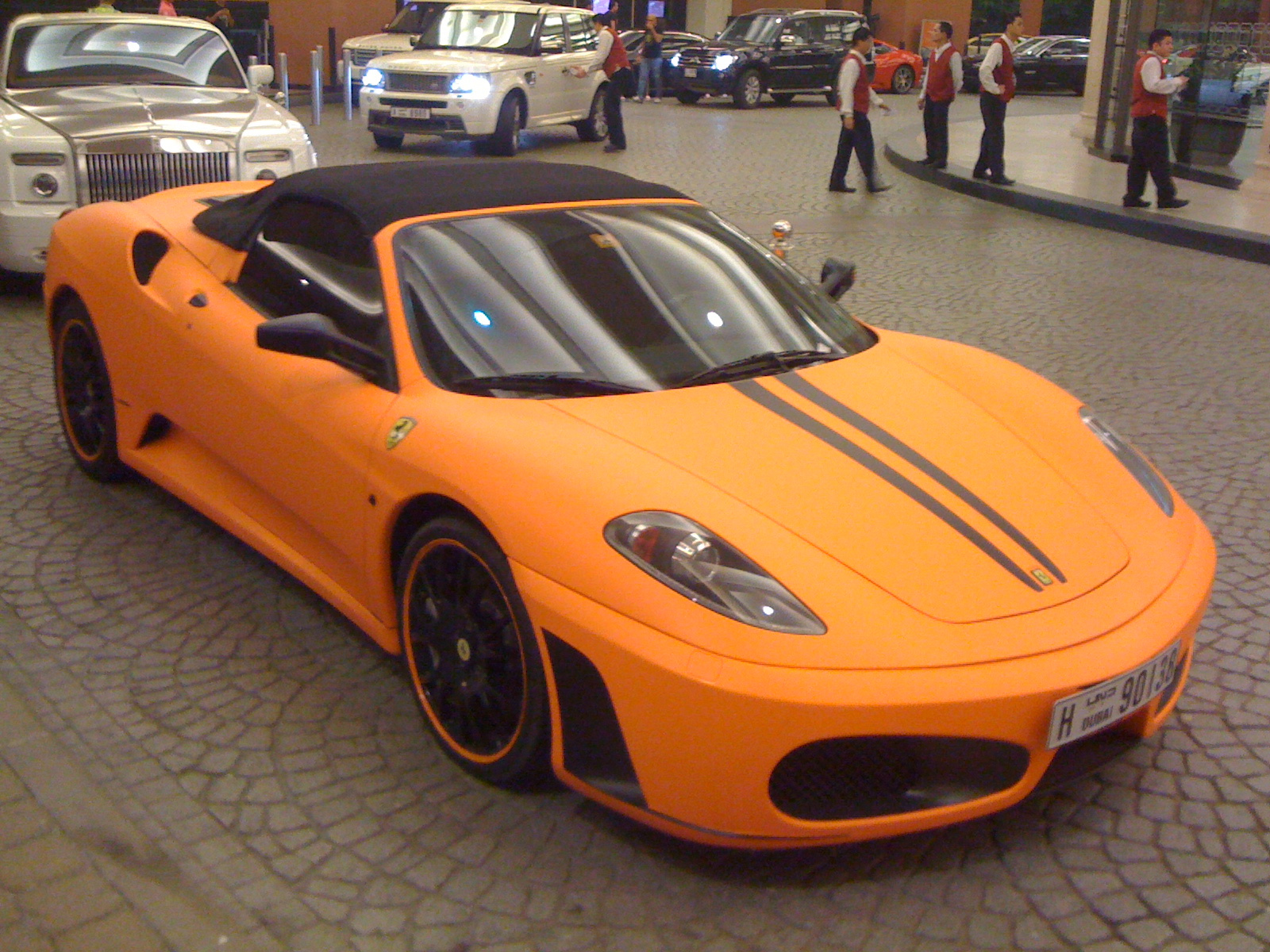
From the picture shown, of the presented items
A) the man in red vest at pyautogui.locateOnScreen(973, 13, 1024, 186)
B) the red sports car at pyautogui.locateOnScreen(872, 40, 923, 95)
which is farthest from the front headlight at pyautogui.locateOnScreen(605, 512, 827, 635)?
the red sports car at pyautogui.locateOnScreen(872, 40, 923, 95)

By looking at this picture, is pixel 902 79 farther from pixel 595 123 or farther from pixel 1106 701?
pixel 1106 701

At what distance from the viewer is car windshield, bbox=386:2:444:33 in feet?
73.7

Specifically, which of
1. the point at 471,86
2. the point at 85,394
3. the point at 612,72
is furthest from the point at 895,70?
the point at 85,394

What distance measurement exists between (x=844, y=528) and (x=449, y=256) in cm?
141

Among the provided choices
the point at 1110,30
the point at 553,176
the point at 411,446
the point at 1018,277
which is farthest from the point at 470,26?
the point at 411,446

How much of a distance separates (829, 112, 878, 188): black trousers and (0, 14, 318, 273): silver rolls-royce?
6109mm

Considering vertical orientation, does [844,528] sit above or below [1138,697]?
above

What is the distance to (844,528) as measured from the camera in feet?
9.86

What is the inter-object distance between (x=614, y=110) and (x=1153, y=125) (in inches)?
293

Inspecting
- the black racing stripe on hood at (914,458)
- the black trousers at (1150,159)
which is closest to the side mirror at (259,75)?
the black trousers at (1150,159)

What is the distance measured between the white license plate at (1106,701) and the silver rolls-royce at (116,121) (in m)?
6.85

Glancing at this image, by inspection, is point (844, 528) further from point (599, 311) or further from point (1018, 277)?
point (1018, 277)

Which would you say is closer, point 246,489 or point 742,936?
point 742,936

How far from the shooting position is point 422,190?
4.08 meters
